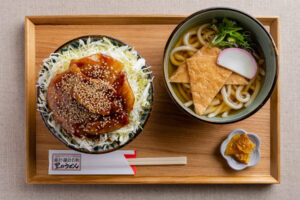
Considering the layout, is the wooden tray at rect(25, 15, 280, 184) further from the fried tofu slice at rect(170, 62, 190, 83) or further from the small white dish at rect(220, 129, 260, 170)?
the fried tofu slice at rect(170, 62, 190, 83)

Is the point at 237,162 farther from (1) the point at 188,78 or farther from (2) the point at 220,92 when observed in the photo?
(1) the point at 188,78

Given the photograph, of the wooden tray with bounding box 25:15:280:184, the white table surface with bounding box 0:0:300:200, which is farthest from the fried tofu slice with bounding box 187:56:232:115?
the white table surface with bounding box 0:0:300:200

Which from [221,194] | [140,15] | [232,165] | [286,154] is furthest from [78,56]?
[286,154]

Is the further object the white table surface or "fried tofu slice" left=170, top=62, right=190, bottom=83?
the white table surface

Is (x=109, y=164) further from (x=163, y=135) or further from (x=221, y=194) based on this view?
(x=221, y=194)

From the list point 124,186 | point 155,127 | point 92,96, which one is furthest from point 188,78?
point 124,186
